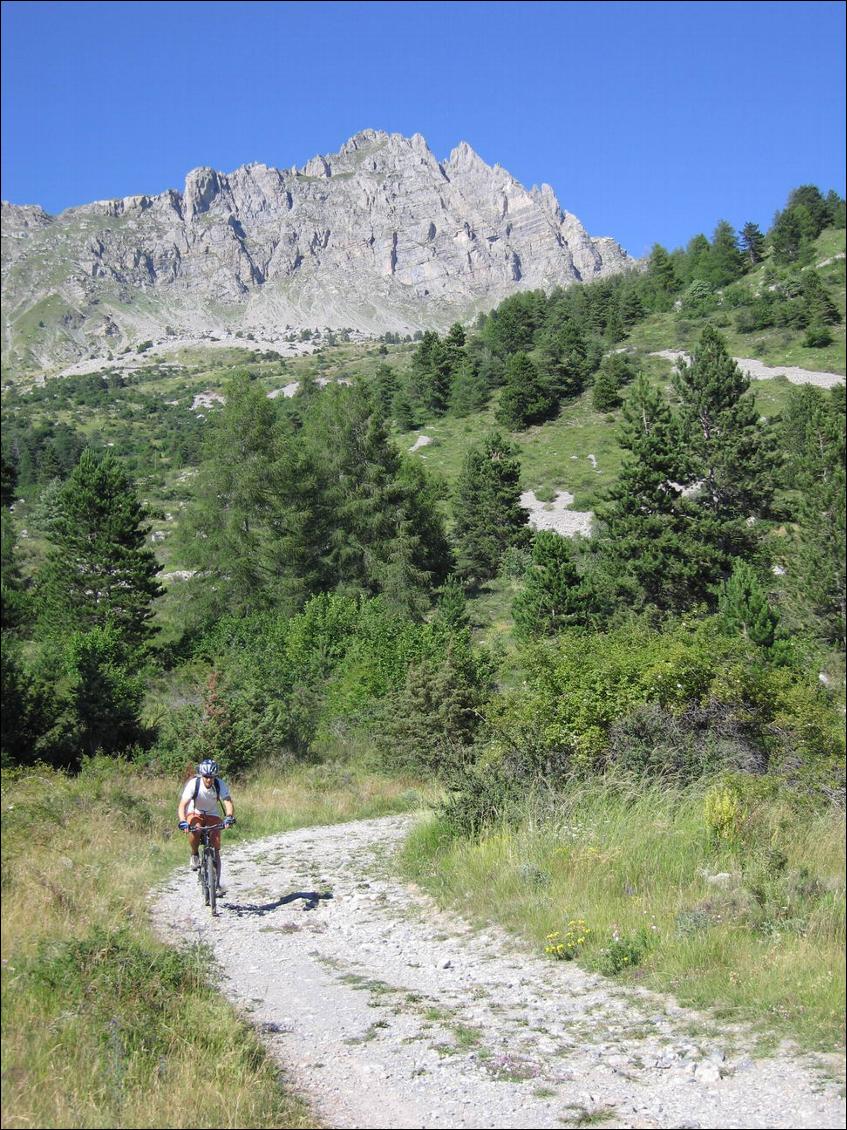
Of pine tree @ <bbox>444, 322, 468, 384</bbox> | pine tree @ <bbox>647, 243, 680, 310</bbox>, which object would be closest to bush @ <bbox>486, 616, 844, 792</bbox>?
pine tree @ <bbox>444, 322, 468, 384</bbox>

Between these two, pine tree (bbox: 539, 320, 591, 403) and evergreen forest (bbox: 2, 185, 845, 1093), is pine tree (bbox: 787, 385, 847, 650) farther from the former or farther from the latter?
pine tree (bbox: 539, 320, 591, 403)

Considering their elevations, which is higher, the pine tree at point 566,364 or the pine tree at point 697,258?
the pine tree at point 697,258

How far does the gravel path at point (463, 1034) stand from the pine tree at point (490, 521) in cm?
3509

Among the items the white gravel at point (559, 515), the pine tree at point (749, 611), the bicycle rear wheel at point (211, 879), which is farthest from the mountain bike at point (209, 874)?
the white gravel at point (559, 515)

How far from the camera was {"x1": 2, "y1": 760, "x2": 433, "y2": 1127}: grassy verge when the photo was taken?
375cm

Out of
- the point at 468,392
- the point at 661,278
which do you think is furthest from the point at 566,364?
the point at 661,278

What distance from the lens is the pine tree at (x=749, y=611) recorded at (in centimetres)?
2069

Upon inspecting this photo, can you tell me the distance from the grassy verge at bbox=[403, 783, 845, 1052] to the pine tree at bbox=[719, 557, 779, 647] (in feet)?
41.8

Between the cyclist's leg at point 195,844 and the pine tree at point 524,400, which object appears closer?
the cyclist's leg at point 195,844

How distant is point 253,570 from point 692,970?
1304 inches

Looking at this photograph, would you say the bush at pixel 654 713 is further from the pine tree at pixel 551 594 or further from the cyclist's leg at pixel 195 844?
the pine tree at pixel 551 594

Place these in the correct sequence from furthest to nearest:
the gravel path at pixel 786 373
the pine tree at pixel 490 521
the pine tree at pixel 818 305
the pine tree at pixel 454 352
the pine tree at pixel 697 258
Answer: the pine tree at pixel 697 258, the pine tree at pixel 454 352, the pine tree at pixel 818 305, the gravel path at pixel 786 373, the pine tree at pixel 490 521

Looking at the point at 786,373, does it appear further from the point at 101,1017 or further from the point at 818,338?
the point at 101,1017

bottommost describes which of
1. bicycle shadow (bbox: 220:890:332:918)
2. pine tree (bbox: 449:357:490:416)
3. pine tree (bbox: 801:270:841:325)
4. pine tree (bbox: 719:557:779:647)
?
bicycle shadow (bbox: 220:890:332:918)
